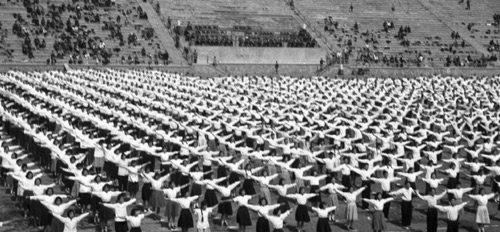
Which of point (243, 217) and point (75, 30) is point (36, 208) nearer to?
point (243, 217)

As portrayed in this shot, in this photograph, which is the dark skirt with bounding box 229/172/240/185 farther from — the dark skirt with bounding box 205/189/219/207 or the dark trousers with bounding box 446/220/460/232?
the dark trousers with bounding box 446/220/460/232

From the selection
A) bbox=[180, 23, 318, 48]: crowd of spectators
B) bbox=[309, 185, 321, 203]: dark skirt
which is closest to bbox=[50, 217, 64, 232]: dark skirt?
bbox=[309, 185, 321, 203]: dark skirt

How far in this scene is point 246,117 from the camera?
30.1 m

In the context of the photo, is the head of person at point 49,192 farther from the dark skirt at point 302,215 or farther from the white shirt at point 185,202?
the dark skirt at point 302,215

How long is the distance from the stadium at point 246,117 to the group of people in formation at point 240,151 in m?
0.07

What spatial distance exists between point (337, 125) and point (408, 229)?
32.1 feet

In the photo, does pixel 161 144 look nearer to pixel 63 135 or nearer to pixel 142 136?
pixel 142 136

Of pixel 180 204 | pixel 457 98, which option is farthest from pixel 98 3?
pixel 180 204

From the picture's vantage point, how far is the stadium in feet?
62.6

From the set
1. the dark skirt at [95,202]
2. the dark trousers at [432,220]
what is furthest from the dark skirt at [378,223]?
the dark skirt at [95,202]

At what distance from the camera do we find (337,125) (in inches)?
1133

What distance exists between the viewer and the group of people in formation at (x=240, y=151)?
18500 mm

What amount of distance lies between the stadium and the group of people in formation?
2.9 inches

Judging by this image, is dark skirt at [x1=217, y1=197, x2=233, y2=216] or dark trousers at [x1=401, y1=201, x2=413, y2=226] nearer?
dark skirt at [x1=217, y1=197, x2=233, y2=216]
